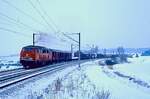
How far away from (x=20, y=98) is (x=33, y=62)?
69.7ft

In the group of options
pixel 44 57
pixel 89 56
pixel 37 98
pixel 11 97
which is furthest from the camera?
pixel 89 56

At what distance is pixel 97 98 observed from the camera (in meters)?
10.9

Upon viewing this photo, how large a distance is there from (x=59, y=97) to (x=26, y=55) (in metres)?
21.8

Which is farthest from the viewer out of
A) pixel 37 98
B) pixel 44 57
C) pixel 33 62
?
pixel 44 57

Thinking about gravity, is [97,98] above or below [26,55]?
below

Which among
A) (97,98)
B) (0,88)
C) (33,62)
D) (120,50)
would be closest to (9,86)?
(0,88)

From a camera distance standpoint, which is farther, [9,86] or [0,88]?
[9,86]

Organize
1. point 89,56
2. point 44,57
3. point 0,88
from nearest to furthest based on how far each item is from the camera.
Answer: point 0,88 → point 44,57 → point 89,56

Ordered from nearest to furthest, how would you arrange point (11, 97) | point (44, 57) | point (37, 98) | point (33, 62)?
point (37, 98), point (11, 97), point (33, 62), point (44, 57)

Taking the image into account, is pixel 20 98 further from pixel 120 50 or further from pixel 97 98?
pixel 120 50

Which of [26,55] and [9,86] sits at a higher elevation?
[26,55]

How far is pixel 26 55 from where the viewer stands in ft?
106

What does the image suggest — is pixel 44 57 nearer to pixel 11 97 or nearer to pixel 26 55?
pixel 26 55

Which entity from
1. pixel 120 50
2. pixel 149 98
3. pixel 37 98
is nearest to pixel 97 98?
pixel 37 98
